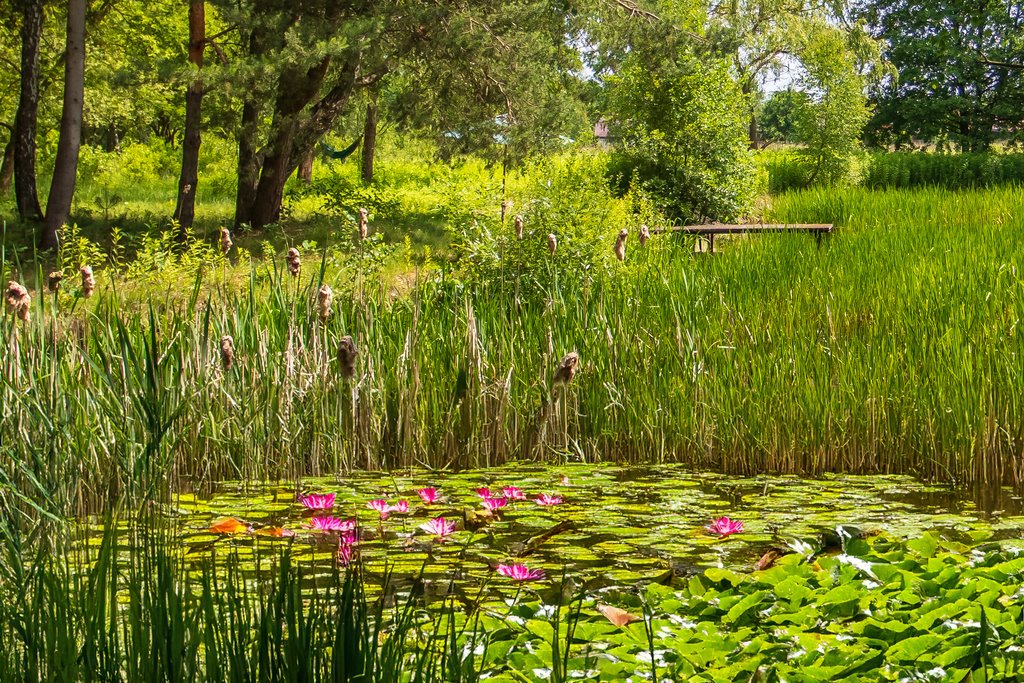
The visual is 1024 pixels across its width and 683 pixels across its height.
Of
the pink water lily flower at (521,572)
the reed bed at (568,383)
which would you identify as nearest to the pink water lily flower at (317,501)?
the reed bed at (568,383)

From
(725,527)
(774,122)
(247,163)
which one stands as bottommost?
(725,527)

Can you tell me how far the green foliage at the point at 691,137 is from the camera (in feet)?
51.3

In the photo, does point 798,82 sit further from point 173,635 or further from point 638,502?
point 173,635

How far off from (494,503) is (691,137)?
13008 millimetres

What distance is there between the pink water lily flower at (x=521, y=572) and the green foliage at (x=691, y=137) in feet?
41.7

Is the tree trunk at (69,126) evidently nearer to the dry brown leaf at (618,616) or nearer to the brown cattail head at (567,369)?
the brown cattail head at (567,369)

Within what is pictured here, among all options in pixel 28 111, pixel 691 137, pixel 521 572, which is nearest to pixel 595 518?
pixel 521 572

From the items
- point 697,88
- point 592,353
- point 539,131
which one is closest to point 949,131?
point 697,88

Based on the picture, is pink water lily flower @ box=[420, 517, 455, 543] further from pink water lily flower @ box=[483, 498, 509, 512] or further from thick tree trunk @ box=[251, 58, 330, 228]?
thick tree trunk @ box=[251, 58, 330, 228]

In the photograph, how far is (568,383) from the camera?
4.07m

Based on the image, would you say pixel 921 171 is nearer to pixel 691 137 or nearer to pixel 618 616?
pixel 691 137

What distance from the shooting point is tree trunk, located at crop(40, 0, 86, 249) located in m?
12.5

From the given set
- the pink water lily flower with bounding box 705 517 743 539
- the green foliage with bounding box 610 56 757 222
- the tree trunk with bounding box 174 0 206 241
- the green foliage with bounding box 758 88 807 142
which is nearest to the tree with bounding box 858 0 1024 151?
the green foliage with bounding box 610 56 757 222

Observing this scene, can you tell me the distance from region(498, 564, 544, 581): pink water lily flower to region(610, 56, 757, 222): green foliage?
12.7 m
